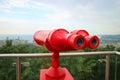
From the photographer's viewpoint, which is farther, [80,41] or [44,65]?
[44,65]

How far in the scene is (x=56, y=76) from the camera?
88cm

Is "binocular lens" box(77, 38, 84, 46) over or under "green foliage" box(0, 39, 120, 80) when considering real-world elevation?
over

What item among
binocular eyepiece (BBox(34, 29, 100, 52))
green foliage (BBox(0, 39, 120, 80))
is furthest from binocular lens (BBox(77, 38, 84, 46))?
green foliage (BBox(0, 39, 120, 80))

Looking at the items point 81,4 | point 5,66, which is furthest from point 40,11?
point 5,66

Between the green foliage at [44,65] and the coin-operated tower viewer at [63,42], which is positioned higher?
the coin-operated tower viewer at [63,42]

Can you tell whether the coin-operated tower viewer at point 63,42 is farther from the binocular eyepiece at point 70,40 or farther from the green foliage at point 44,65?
the green foliage at point 44,65

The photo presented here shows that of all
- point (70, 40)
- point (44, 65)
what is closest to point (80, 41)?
point (70, 40)

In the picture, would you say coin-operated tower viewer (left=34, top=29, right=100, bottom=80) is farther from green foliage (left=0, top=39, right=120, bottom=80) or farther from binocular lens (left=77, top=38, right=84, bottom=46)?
green foliage (left=0, top=39, right=120, bottom=80)

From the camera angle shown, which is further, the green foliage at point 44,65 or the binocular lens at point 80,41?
the green foliage at point 44,65

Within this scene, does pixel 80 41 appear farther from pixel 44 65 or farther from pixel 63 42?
pixel 44 65

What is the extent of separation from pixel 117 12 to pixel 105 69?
104 cm

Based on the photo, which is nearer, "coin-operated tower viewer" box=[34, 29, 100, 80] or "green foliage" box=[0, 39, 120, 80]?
"coin-operated tower viewer" box=[34, 29, 100, 80]

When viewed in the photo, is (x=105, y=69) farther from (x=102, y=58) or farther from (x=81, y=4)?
(x=81, y=4)

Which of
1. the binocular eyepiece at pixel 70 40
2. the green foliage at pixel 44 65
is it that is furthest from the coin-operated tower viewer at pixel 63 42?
the green foliage at pixel 44 65
